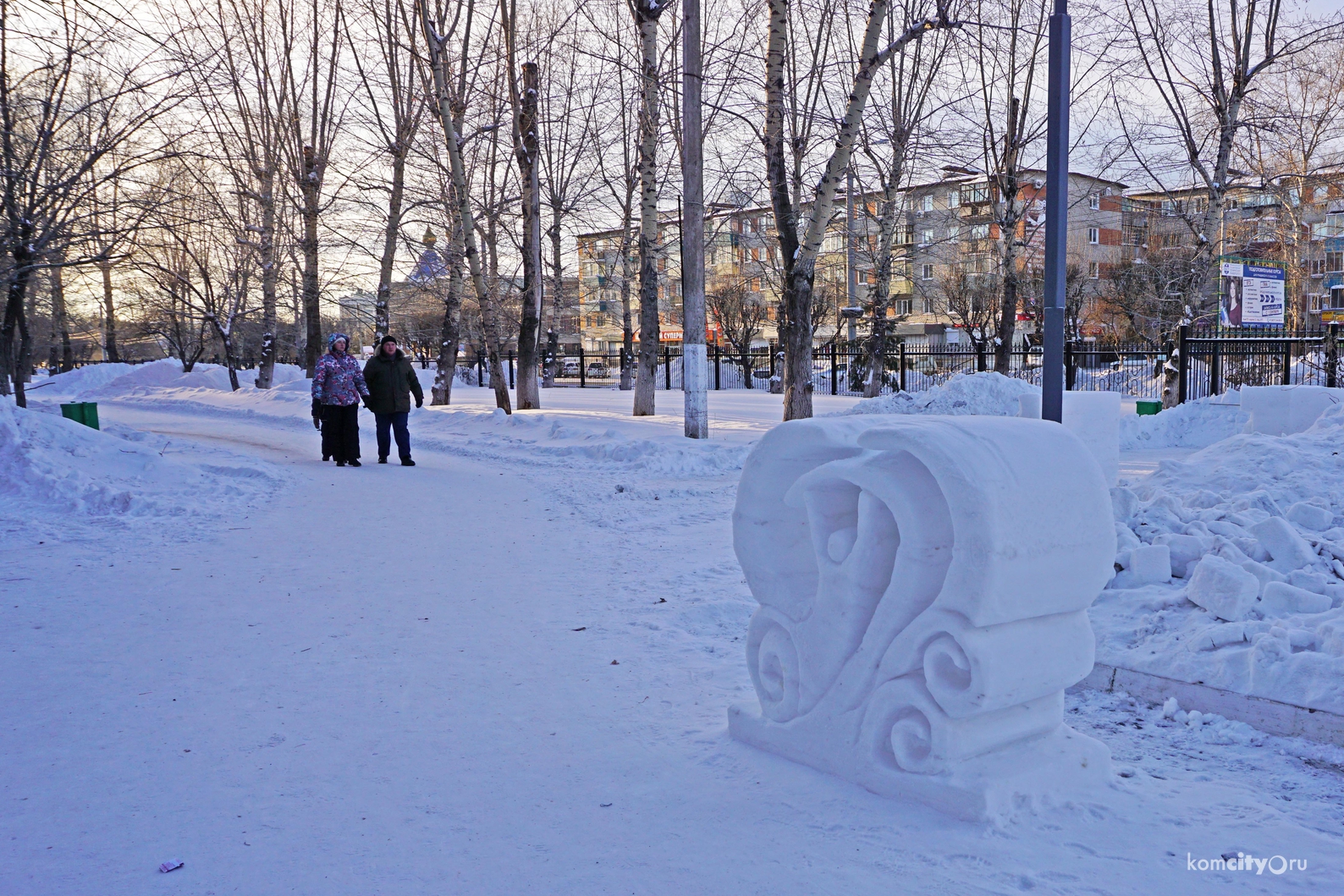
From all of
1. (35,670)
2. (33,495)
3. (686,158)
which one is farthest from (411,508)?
(686,158)

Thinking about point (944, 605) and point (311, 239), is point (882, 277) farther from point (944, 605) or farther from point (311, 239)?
point (944, 605)

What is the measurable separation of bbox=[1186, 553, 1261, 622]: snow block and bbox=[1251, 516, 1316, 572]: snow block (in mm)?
629

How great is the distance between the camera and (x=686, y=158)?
13.5 metres

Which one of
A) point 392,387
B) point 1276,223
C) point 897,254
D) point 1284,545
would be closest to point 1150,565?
point 1284,545

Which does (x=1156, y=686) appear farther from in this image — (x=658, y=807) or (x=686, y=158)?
(x=686, y=158)

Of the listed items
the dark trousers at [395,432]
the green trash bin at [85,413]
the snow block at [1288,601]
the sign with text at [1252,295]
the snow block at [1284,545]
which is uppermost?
the sign with text at [1252,295]

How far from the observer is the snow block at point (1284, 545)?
17.3 ft

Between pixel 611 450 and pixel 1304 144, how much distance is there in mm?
23701

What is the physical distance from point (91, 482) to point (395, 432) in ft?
13.6

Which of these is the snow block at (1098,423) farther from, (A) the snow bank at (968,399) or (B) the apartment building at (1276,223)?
(B) the apartment building at (1276,223)

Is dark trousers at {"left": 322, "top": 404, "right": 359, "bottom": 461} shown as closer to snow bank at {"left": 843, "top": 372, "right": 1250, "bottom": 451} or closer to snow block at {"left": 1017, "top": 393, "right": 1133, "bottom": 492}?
snow block at {"left": 1017, "top": 393, "right": 1133, "bottom": 492}

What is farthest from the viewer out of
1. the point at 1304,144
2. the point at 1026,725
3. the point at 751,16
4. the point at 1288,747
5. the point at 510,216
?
the point at 510,216

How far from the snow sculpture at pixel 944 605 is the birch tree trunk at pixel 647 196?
13.0m

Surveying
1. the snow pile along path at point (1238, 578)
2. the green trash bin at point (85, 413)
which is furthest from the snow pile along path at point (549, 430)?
the snow pile along path at point (1238, 578)
